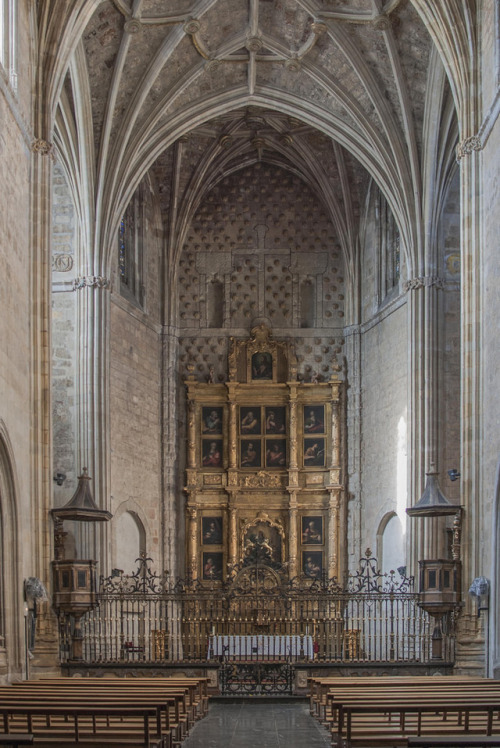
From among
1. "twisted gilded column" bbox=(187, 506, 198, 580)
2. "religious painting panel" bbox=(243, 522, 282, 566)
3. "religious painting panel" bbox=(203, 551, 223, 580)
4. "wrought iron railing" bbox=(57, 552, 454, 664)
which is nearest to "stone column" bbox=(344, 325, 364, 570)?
"wrought iron railing" bbox=(57, 552, 454, 664)

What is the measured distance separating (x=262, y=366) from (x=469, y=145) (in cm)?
1332

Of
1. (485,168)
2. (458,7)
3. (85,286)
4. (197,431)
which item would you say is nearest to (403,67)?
(458,7)

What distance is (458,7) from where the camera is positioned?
2069 centimetres

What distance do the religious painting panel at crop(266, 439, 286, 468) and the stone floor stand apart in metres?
12.3

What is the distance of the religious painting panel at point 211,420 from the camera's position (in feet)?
107

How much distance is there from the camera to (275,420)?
107ft

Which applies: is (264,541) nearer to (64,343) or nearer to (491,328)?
(64,343)

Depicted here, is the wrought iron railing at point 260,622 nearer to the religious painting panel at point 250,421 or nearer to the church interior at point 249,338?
the church interior at point 249,338

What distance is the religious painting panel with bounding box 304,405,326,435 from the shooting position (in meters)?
32.4

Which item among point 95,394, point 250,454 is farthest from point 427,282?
point 250,454

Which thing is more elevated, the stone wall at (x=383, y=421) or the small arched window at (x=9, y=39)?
the small arched window at (x=9, y=39)

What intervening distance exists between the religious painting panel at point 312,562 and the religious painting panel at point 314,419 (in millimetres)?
3257

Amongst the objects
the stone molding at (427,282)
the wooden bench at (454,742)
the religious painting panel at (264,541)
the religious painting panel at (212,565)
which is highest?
the stone molding at (427,282)

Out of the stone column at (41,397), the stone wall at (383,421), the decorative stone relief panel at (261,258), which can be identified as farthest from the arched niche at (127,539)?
the stone column at (41,397)
